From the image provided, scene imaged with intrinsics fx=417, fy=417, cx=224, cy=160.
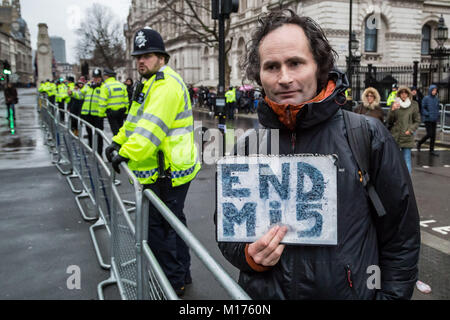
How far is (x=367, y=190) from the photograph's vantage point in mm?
1604

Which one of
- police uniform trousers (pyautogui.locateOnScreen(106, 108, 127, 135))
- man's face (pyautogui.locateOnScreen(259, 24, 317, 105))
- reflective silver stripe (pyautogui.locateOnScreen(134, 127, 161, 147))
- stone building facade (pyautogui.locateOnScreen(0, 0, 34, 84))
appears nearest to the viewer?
man's face (pyautogui.locateOnScreen(259, 24, 317, 105))

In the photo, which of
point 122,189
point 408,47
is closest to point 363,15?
point 408,47

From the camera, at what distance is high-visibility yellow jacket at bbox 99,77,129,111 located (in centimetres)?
984

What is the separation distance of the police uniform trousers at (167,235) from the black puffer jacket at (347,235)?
1.90m

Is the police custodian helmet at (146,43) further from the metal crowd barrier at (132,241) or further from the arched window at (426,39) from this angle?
the arched window at (426,39)

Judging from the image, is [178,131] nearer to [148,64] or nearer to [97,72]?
[148,64]

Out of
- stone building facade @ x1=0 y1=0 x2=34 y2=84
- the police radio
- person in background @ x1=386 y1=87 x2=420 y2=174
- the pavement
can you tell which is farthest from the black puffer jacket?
stone building facade @ x1=0 y1=0 x2=34 y2=84

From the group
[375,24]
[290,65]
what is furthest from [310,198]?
[375,24]

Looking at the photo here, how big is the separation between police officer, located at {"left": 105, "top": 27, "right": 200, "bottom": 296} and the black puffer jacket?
5.69 feet

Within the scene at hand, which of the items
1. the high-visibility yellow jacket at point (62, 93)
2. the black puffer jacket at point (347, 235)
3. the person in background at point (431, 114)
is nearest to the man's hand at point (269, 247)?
the black puffer jacket at point (347, 235)

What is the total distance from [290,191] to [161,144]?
2222mm

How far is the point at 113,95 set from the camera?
1000 centimetres

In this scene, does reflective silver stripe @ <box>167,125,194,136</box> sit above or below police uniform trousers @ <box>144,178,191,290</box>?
above

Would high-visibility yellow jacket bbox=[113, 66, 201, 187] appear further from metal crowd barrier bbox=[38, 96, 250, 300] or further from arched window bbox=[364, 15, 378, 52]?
arched window bbox=[364, 15, 378, 52]
